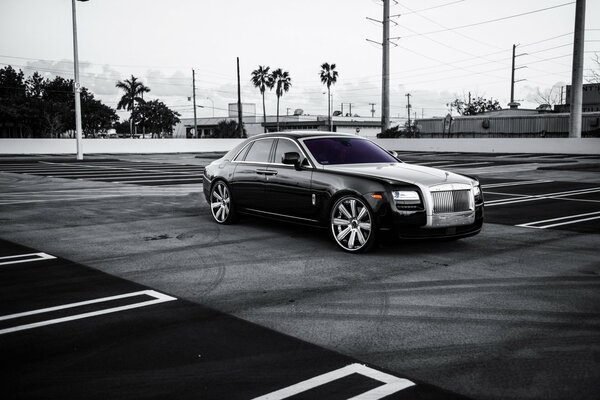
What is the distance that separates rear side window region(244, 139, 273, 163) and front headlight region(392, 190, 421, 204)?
256 cm

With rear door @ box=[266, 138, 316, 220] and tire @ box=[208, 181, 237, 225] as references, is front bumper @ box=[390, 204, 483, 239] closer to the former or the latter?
rear door @ box=[266, 138, 316, 220]

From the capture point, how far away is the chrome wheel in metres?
9.46

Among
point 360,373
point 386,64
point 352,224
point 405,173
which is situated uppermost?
point 386,64

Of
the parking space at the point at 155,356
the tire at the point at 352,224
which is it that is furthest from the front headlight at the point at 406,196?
the parking space at the point at 155,356

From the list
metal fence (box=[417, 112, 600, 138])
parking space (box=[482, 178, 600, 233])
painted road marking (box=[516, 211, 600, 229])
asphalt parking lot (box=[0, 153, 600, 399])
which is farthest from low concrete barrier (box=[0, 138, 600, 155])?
asphalt parking lot (box=[0, 153, 600, 399])

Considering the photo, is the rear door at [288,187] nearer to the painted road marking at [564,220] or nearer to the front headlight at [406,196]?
the front headlight at [406,196]

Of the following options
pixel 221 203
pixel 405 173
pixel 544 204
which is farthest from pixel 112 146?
pixel 405 173

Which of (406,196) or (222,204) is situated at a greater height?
(406,196)

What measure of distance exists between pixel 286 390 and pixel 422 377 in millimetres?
863

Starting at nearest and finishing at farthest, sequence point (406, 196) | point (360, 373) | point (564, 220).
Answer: point (360, 373) → point (406, 196) → point (564, 220)

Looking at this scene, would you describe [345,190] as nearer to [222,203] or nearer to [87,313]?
[222,203]

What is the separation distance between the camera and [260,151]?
29.7 ft

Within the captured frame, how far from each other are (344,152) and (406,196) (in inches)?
66.5

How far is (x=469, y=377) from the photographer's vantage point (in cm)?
357
